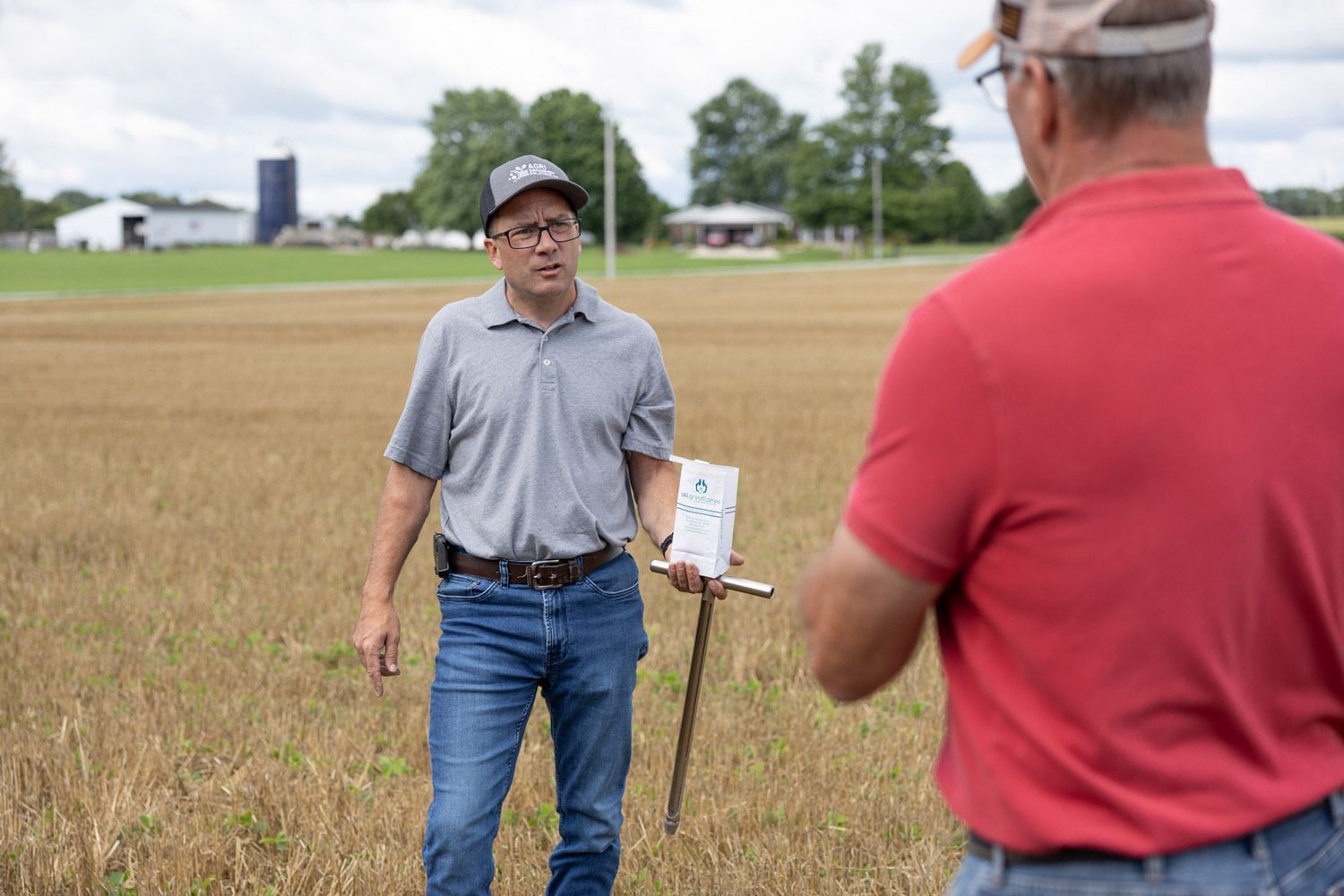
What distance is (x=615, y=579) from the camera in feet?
12.3

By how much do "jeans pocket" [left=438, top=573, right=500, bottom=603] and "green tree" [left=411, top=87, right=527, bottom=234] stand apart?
4117 inches

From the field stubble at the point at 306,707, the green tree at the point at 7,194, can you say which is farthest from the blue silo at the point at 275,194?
the field stubble at the point at 306,707

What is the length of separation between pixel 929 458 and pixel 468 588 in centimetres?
217

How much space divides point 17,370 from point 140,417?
6.86 meters

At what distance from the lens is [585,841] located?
3.74 m

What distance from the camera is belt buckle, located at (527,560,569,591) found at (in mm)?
3617

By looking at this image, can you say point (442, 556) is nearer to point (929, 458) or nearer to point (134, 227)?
point (929, 458)

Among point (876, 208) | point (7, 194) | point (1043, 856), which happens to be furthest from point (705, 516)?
point (7, 194)

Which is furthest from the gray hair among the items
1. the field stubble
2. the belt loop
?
the field stubble

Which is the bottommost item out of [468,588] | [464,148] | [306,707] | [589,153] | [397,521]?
[306,707]

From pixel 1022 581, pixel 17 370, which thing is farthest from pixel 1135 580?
pixel 17 370

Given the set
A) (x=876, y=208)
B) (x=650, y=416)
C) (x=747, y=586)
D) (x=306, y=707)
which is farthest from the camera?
(x=876, y=208)

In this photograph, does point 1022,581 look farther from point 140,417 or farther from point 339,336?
point 339,336

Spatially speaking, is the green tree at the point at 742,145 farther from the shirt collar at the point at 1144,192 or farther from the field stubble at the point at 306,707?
the shirt collar at the point at 1144,192
